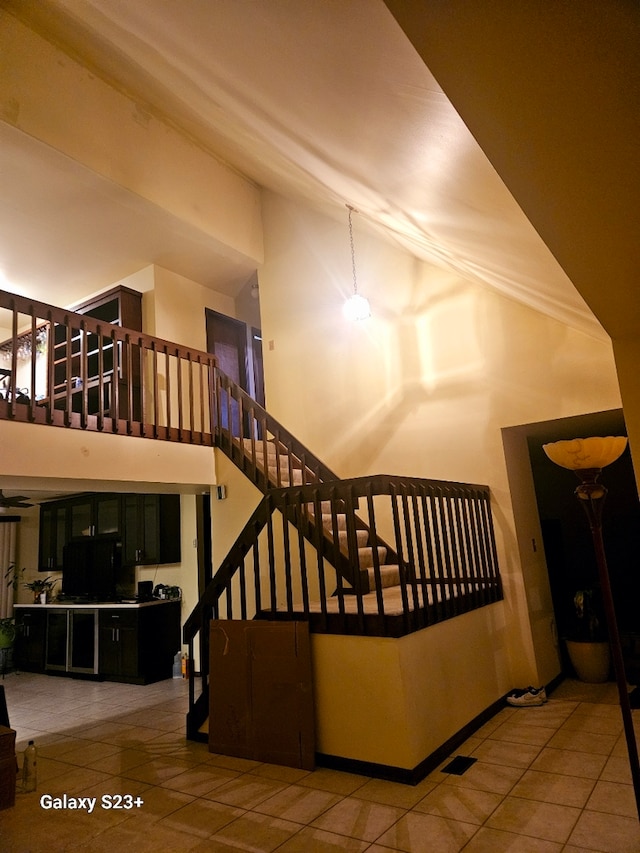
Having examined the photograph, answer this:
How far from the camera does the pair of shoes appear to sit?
4.26 metres

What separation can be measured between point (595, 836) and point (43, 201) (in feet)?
21.2

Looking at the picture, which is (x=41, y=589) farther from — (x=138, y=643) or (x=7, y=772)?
(x=7, y=772)

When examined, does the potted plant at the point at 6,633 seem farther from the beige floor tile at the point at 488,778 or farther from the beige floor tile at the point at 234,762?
→ the beige floor tile at the point at 488,778

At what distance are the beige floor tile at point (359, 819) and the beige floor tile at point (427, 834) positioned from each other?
0.05 meters

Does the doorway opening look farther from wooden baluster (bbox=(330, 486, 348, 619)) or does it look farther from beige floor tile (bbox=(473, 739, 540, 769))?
wooden baluster (bbox=(330, 486, 348, 619))

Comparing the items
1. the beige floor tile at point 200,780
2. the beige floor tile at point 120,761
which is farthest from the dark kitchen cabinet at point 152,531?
the beige floor tile at point 200,780

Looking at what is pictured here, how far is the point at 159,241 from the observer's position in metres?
6.24

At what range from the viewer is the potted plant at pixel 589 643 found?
4.83m

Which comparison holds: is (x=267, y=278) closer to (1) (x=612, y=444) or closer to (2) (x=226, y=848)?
(1) (x=612, y=444)

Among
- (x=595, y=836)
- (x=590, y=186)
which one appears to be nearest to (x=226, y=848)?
(x=595, y=836)

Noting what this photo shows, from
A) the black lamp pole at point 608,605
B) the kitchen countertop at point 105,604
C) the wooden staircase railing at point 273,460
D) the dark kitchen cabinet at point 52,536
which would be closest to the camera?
the black lamp pole at point 608,605

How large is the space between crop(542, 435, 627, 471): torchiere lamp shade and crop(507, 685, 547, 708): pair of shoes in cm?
260

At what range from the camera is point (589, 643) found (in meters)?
4.85

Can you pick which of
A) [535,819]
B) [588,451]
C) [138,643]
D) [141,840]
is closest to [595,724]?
[535,819]
